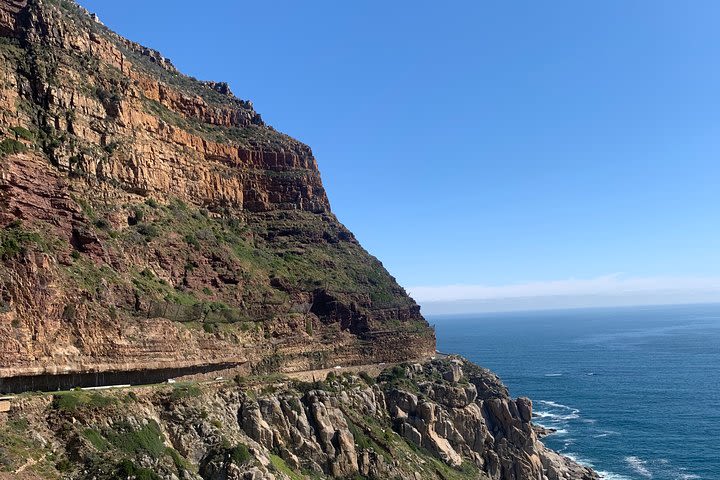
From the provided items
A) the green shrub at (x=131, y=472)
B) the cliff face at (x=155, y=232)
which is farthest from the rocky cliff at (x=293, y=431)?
the cliff face at (x=155, y=232)

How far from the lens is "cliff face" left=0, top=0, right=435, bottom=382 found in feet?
160

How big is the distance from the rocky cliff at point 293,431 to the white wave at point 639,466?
6.38 m

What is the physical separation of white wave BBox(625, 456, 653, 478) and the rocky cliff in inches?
251

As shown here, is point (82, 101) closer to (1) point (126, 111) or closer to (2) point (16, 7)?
(1) point (126, 111)

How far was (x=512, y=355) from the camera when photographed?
19400cm

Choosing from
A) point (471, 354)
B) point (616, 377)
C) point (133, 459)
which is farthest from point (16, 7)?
point (471, 354)

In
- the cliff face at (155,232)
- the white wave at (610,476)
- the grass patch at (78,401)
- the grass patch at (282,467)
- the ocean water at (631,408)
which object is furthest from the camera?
the ocean water at (631,408)

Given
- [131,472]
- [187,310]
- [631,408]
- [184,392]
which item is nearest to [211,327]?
[187,310]

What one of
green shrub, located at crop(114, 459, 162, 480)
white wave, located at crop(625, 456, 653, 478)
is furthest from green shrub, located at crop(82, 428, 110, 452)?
white wave, located at crop(625, 456, 653, 478)

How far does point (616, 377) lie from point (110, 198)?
124 metres

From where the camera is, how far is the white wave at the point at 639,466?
251 feet

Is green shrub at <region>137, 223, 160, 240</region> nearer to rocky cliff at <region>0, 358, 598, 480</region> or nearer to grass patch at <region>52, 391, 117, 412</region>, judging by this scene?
rocky cliff at <region>0, 358, 598, 480</region>

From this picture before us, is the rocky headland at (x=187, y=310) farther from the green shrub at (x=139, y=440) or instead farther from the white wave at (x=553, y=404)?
the white wave at (x=553, y=404)

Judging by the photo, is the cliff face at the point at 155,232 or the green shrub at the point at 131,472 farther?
the cliff face at the point at 155,232
